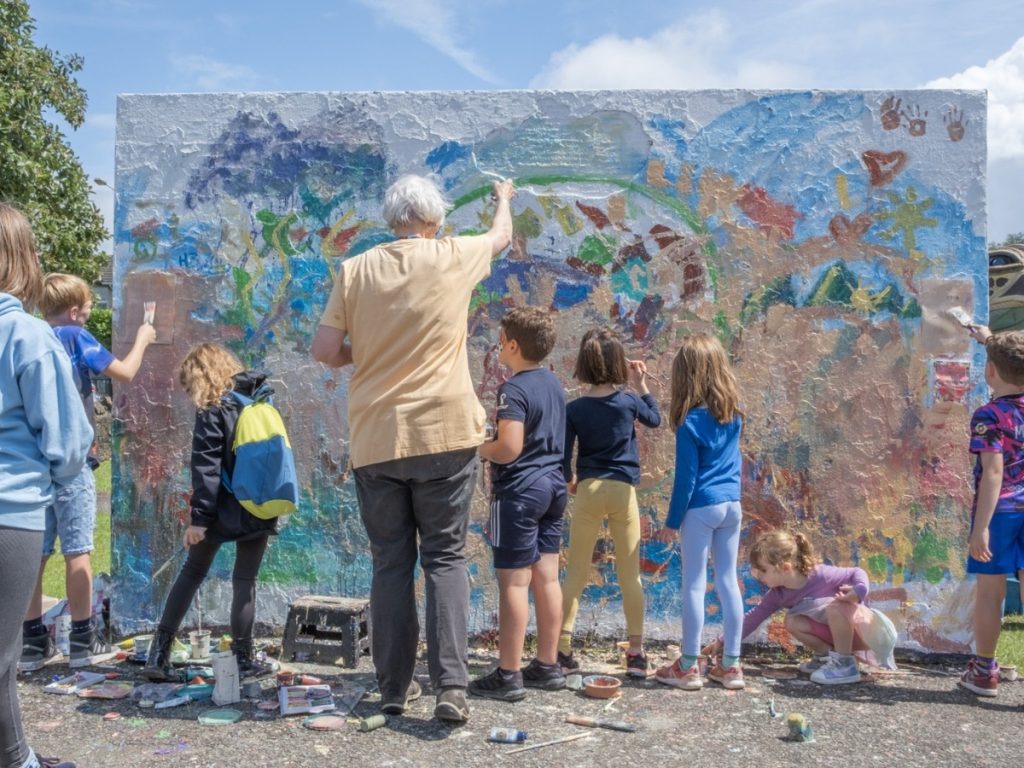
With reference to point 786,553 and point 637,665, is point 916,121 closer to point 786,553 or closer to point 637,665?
point 786,553

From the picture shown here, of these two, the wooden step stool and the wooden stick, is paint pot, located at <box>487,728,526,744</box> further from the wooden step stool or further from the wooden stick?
the wooden step stool

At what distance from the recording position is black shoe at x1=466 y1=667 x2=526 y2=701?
12.8 ft

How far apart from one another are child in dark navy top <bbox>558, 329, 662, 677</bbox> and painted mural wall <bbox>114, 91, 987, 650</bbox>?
488mm

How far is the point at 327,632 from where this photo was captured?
4.55 m

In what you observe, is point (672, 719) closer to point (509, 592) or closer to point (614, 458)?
point (509, 592)

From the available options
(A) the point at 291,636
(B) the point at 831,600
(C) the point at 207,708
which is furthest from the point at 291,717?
(B) the point at 831,600

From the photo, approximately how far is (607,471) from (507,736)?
1.29m

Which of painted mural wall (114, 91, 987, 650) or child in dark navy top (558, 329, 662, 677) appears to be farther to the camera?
painted mural wall (114, 91, 987, 650)

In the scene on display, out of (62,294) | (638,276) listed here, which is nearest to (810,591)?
(638,276)

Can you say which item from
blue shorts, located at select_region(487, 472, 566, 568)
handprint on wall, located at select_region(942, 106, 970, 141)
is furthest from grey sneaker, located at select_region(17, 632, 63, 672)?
handprint on wall, located at select_region(942, 106, 970, 141)

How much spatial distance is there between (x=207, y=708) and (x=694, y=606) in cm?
212

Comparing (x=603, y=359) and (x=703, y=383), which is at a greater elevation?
(x=603, y=359)

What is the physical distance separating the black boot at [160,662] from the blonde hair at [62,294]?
159 centimetres

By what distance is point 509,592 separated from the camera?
3838 millimetres
